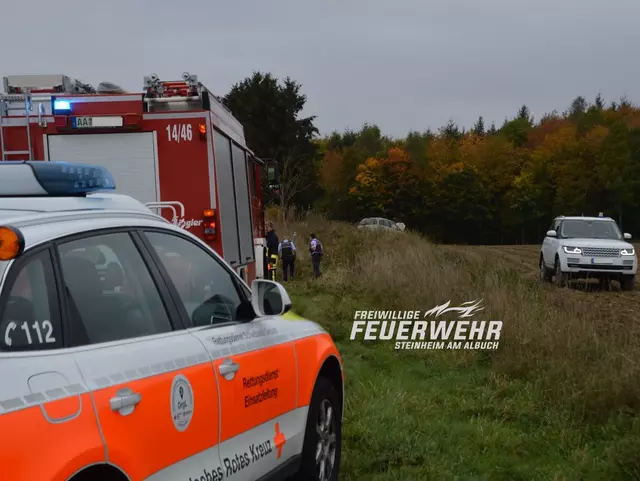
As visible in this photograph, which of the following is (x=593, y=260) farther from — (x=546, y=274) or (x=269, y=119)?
(x=269, y=119)

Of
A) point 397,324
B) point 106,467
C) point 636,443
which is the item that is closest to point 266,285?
point 106,467

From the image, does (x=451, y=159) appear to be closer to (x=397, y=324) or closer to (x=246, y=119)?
(x=246, y=119)

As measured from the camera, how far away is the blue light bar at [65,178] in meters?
3.17

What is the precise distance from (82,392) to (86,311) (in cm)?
41

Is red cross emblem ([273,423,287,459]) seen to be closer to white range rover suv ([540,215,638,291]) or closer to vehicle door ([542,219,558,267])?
white range rover suv ([540,215,638,291])

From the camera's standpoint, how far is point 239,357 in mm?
3812

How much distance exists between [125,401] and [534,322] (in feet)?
23.2

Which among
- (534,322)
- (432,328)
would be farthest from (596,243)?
(534,322)

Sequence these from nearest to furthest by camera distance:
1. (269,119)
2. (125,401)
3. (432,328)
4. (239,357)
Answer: (125,401), (239,357), (432,328), (269,119)

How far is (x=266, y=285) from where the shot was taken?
13.9 feet

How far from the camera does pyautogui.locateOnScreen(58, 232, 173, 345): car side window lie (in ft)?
9.62

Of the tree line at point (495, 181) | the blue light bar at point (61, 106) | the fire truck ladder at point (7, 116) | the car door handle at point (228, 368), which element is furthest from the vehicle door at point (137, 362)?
the tree line at point (495, 181)

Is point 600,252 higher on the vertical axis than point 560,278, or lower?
higher

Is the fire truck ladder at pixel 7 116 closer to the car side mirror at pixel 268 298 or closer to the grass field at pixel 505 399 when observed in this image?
the grass field at pixel 505 399
